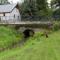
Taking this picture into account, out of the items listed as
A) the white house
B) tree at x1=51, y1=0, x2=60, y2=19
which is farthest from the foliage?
the white house

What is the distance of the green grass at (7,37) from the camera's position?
141 ft

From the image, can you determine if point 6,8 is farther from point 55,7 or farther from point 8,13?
point 55,7

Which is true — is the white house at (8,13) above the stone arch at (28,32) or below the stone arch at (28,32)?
above

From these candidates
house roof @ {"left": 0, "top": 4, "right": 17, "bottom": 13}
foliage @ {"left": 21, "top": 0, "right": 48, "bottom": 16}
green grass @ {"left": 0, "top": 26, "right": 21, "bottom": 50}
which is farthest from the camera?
foliage @ {"left": 21, "top": 0, "right": 48, "bottom": 16}

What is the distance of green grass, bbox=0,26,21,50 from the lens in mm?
43119

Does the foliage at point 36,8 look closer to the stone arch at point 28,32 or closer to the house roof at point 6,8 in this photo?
the house roof at point 6,8

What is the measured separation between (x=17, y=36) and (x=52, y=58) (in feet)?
89.0

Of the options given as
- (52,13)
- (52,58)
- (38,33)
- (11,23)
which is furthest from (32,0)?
(52,58)

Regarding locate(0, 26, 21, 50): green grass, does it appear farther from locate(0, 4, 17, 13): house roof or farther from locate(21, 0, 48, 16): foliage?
locate(21, 0, 48, 16): foliage

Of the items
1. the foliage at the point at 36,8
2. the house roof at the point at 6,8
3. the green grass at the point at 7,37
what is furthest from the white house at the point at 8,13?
the green grass at the point at 7,37

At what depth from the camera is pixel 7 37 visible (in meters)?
48.2

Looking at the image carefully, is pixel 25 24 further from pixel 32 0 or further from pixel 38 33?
pixel 32 0

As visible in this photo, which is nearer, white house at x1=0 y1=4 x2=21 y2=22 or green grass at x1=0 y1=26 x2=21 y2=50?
green grass at x1=0 y1=26 x2=21 y2=50

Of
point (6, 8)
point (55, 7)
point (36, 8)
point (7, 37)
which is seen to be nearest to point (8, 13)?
point (6, 8)
